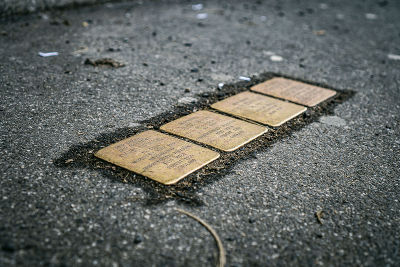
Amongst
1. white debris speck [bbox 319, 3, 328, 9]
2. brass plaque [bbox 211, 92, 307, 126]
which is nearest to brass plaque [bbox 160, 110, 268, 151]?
brass plaque [bbox 211, 92, 307, 126]

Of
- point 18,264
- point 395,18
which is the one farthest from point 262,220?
point 395,18

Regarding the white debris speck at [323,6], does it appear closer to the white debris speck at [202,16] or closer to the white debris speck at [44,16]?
the white debris speck at [202,16]

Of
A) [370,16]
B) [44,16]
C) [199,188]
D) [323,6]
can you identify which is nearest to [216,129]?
[199,188]

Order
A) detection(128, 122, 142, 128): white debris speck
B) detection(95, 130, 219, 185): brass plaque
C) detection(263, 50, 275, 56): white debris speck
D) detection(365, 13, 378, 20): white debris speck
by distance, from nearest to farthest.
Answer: detection(95, 130, 219, 185): brass plaque
detection(128, 122, 142, 128): white debris speck
detection(263, 50, 275, 56): white debris speck
detection(365, 13, 378, 20): white debris speck

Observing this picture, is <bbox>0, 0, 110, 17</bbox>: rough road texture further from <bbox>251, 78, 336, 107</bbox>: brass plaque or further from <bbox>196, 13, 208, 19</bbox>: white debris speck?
<bbox>251, 78, 336, 107</bbox>: brass plaque

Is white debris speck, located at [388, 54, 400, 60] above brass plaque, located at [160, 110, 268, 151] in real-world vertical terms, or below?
below

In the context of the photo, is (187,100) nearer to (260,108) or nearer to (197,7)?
(260,108)

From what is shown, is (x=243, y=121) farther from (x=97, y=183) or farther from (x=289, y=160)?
(x=97, y=183)
